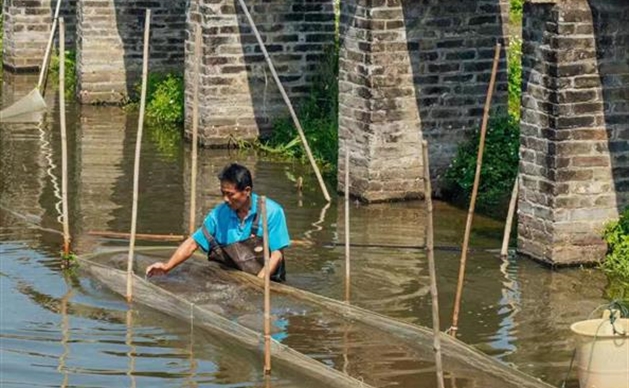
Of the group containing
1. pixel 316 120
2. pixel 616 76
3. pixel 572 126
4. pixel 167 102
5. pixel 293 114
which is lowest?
pixel 167 102

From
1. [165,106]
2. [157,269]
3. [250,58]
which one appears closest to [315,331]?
A: [157,269]

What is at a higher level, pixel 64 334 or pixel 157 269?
pixel 157 269

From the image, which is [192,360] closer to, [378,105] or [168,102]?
[378,105]

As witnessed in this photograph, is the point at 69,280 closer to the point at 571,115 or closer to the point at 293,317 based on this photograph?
the point at 293,317

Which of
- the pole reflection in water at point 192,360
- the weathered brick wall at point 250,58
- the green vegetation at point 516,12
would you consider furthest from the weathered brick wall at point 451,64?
the green vegetation at point 516,12

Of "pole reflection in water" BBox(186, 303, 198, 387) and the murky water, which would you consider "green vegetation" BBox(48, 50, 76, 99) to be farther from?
"pole reflection in water" BBox(186, 303, 198, 387)

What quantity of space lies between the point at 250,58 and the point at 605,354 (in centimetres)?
1220

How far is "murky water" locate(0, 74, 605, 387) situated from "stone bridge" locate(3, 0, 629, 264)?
55 centimetres

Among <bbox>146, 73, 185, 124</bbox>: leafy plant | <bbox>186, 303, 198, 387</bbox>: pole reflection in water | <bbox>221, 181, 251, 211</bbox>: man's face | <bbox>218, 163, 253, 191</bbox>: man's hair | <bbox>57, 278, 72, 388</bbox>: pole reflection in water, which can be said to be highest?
<bbox>218, 163, 253, 191</bbox>: man's hair

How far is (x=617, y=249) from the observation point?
1544cm

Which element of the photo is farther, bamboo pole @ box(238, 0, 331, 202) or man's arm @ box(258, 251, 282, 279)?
bamboo pole @ box(238, 0, 331, 202)

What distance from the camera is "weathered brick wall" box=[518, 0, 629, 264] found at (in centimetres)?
1512

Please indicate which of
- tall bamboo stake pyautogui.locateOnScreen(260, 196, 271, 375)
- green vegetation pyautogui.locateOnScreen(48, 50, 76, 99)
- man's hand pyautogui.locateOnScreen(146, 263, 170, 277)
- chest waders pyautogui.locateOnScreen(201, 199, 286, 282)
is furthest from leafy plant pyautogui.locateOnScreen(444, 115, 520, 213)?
green vegetation pyautogui.locateOnScreen(48, 50, 76, 99)

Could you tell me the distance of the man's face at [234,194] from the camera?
13305mm
